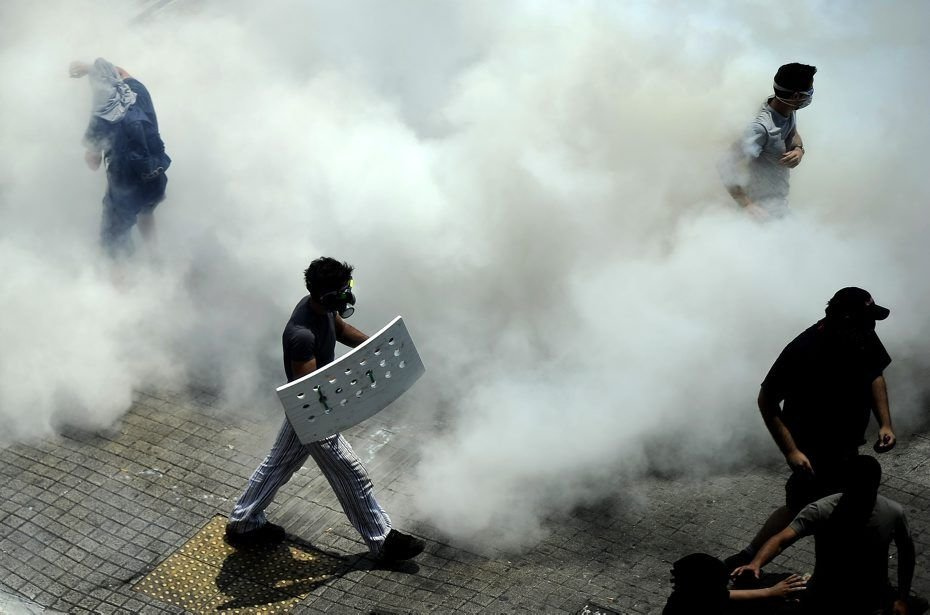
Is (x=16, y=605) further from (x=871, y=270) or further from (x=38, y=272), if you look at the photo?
(x=871, y=270)

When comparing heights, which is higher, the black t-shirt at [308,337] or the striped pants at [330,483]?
the black t-shirt at [308,337]

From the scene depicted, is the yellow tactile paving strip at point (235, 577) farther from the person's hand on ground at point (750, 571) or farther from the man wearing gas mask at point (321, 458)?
the person's hand on ground at point (750, 571)

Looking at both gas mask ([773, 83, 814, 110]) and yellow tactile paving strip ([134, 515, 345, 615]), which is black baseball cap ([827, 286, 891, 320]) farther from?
yellow tactile paving strip ([134, 515, 345, 615])

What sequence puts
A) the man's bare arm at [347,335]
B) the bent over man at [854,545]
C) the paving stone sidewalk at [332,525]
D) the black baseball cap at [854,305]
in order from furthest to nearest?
1. the man's bare arm at [347,335]
2. the paving stone sidewalk at [332,525]
3. the black baseball cap at [854,305]
4. the bent over man at [854,545]

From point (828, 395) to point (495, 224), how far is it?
9.46 ft

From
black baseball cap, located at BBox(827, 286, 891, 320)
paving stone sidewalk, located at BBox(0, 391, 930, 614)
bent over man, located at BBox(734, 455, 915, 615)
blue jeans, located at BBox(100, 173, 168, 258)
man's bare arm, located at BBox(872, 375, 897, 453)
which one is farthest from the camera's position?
blue jeans, located at BBox(100, 173, 168, 258)

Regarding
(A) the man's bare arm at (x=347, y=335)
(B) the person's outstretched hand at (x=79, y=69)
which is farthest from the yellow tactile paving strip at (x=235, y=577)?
(B) the person's outstretched hand at (x=79, y=69)

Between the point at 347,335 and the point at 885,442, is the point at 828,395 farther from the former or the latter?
the point at 347,335

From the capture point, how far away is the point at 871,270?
6.16 metres

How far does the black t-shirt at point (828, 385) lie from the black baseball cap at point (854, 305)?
8 centimetres

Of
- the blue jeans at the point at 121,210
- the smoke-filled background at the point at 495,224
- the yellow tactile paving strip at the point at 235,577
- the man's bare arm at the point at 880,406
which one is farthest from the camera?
the blue jeans at the point at 121,210

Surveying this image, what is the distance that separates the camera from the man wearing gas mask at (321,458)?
477cm

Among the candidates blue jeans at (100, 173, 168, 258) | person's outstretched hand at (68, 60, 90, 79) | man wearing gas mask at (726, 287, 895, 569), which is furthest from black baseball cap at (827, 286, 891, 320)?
person's outstretched hand at (68, 60, 90, 79)

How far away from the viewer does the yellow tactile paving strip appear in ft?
16.0
